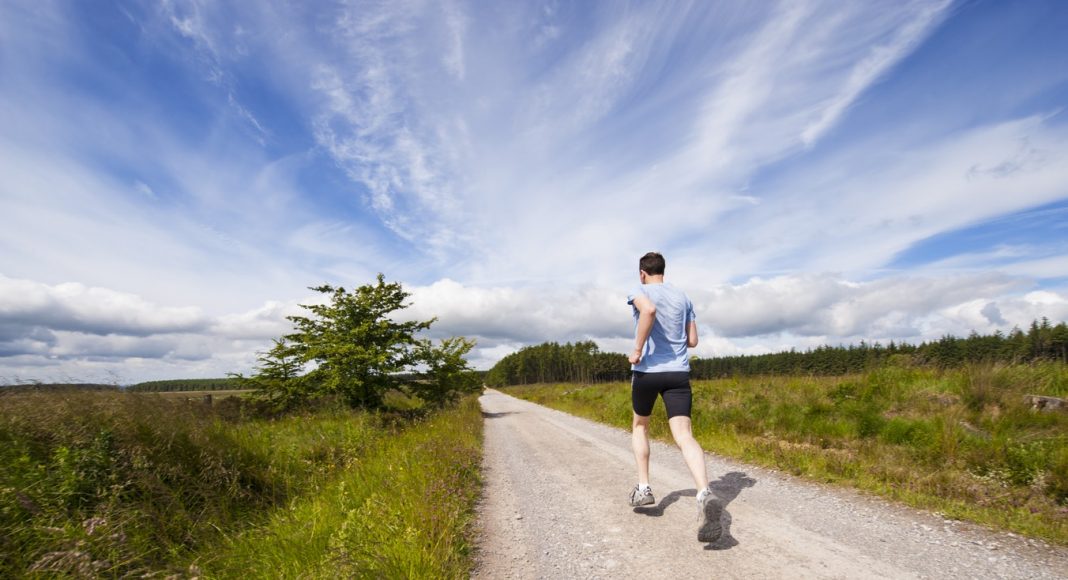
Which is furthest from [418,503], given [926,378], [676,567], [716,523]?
[926,378]

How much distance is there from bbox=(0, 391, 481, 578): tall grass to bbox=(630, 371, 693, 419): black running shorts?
206 centimetres

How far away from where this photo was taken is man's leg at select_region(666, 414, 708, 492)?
341 centimetres

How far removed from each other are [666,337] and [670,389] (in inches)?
18.2

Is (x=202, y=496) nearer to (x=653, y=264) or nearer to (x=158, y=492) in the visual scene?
(x=158, y=492)

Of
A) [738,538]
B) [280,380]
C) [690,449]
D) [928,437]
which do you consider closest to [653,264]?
[690,449]

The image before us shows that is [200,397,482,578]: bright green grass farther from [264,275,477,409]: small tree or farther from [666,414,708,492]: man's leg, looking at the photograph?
[264,275,477,409]: small tree

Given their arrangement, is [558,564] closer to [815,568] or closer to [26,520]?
[815,568]

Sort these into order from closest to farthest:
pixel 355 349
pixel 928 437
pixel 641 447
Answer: pixel 641 447, pixel 928 437, pixel 355 349

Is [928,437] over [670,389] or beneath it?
beneath

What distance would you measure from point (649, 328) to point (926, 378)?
27.2 feet

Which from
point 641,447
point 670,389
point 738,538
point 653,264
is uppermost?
point 653,264

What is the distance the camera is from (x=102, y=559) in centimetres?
325

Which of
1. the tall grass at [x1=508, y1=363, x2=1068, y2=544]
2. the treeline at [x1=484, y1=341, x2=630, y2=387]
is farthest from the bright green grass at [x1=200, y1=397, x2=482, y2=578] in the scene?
the treeline at [x1=484, y1=341, x2=630, y2=387]

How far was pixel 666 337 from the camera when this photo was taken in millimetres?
3957
